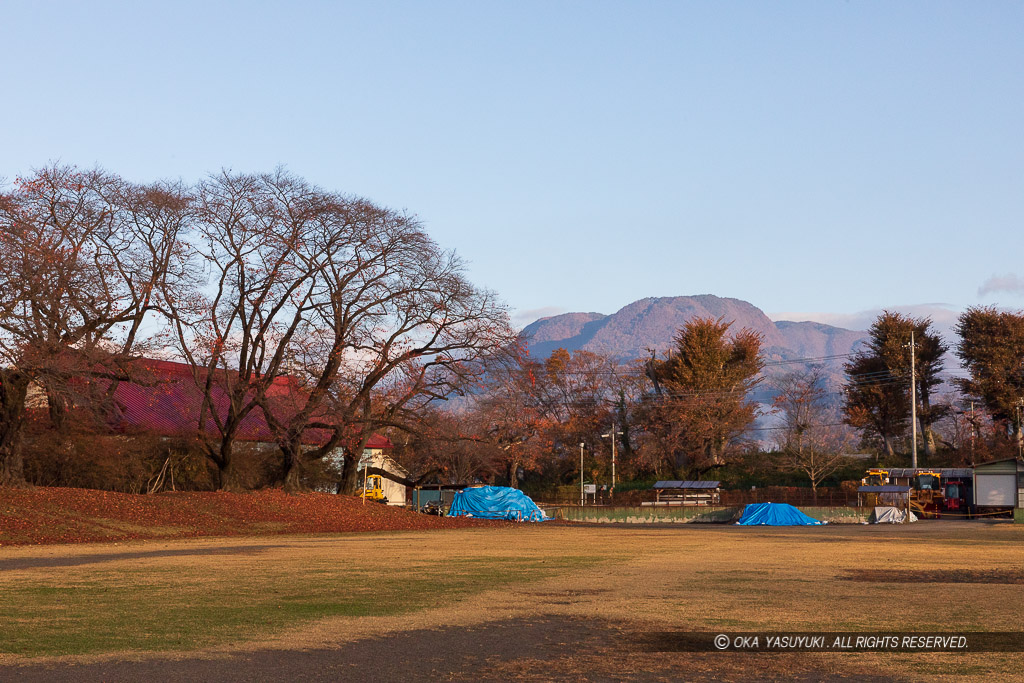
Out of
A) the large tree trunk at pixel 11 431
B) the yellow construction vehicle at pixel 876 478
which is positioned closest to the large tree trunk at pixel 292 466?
the large tree trunk at pixel 11 431

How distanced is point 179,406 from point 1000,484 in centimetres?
4414

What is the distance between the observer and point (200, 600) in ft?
45.7

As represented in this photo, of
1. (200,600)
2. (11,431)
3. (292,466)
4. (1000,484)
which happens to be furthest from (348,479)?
(1000,484)

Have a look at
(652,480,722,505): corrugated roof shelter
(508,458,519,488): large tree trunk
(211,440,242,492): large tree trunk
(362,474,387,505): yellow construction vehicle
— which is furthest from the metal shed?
(211,440,242,492): large tree trunk

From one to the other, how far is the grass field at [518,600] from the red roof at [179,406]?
1620 centimetres

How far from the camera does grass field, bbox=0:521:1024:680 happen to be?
31.4 ft

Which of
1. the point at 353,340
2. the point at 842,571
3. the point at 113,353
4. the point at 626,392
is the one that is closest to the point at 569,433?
the point at 626,392

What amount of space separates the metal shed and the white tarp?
6.50m

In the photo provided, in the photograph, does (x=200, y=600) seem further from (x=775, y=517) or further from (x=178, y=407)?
(x=775, y=517)

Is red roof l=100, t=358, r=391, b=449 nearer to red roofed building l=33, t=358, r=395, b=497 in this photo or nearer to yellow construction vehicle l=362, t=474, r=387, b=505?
red roofed building l=33, t=358, r=395, b=497

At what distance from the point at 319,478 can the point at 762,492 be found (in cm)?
2634

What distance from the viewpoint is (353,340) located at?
40625 mm

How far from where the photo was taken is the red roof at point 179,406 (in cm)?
4153

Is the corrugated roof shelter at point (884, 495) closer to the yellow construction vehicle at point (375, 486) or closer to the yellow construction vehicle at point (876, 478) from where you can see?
the yellow construction vehicle at point (876, 478)
